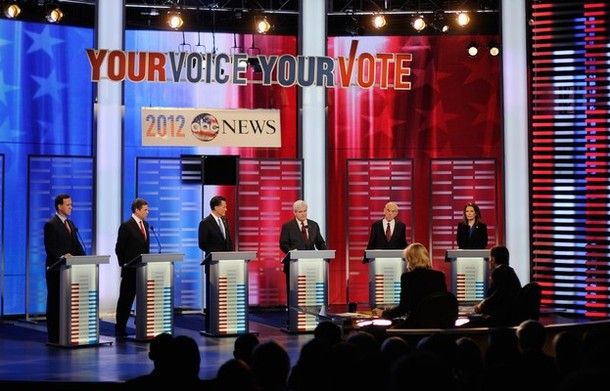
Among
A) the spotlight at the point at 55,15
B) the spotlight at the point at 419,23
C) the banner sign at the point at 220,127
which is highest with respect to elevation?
the spotlight at the point at 419,23

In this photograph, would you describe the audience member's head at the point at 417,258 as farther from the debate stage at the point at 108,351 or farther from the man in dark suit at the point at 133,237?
the man in dark suit at the point at 133,237

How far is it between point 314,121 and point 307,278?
3255mm

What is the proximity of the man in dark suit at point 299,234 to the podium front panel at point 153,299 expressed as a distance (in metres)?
1.41

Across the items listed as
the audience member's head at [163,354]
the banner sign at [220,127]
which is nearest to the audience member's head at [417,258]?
the audience member's head at [163,354]

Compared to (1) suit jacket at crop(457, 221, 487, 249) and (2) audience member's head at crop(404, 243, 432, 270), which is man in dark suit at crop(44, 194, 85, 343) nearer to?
(2) audience member's head at crop(404, 243, 432, 270)

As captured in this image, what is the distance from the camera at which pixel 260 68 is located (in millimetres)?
13297

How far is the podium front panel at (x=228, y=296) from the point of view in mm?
11055

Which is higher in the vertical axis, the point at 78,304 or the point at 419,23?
the point at 419,23

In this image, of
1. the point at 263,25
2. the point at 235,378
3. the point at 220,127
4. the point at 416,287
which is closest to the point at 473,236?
the point at 220,127

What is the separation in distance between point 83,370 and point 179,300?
4.90 m

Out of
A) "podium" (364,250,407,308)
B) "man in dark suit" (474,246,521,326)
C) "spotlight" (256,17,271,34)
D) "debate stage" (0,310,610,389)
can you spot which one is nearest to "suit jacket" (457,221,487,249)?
"podium" (364,250,407,308)

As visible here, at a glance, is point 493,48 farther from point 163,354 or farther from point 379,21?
point 163,354

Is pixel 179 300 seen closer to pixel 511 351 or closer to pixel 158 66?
pixel 158 66

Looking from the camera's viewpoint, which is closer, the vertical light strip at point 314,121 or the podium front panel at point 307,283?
the podium front panel at point 307,283
